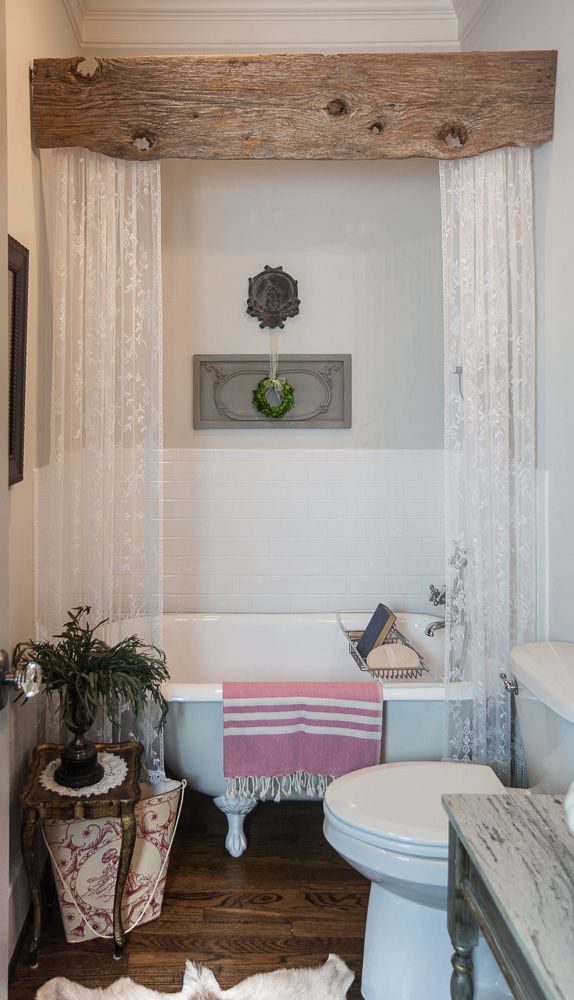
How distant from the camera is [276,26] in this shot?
3160mm

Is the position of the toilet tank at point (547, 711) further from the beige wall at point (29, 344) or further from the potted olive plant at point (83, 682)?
the beige wall at point (29, 344)

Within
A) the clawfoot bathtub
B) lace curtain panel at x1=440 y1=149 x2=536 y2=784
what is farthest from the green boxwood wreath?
lace curtain panel at x1=440 y1=149 x2=536 y2=784

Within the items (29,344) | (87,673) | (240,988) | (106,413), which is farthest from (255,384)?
(240,988)

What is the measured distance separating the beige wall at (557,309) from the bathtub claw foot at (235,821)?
115 cm

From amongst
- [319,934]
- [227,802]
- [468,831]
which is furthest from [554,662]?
[227,802]

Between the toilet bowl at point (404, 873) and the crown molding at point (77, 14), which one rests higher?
the crown molding at point (77, 14)

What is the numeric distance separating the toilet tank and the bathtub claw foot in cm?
96

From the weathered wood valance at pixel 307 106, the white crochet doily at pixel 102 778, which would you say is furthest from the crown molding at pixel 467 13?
the white crochet doily at pixel 102 778

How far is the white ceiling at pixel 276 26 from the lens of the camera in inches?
123

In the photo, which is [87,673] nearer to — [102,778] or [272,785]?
[102,778]

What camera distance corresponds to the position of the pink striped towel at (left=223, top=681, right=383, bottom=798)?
2.30 m

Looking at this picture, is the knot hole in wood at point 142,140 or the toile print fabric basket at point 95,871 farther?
the knot hole in wood at point 142,140

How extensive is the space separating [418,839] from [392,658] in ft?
4.04

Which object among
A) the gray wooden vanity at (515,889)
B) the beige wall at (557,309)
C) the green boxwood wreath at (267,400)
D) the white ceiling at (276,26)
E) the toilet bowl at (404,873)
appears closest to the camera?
the gray wooden vanity at (515,889)
